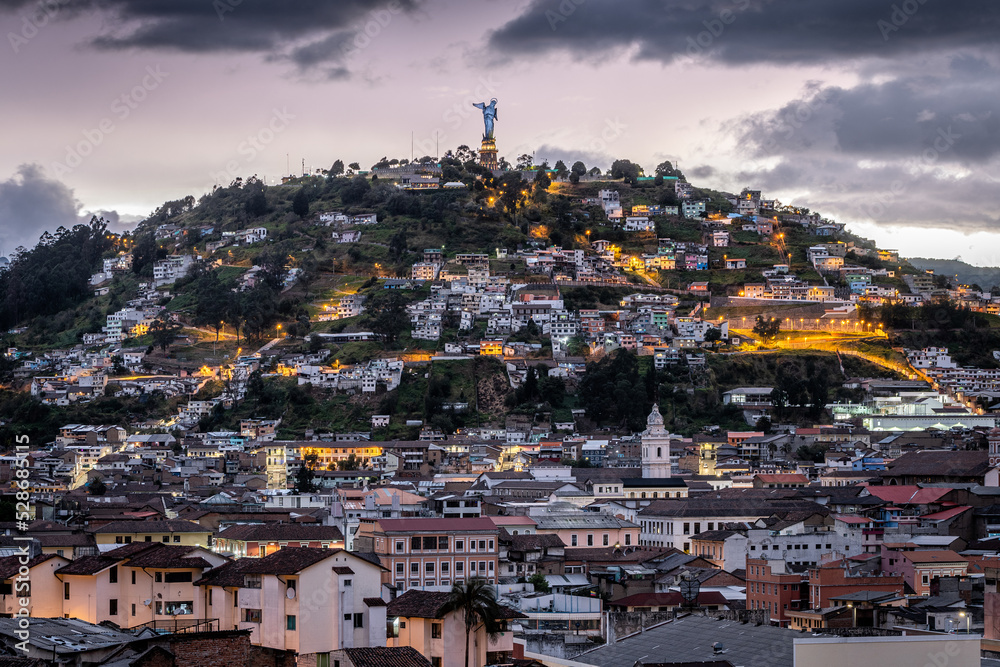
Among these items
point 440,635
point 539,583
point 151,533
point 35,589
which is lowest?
point 539,583

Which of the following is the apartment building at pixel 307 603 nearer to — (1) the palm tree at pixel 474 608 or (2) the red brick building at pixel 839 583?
(1) the palm tree at pixel 474 608

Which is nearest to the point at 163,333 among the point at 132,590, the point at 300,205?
the point at 300,205

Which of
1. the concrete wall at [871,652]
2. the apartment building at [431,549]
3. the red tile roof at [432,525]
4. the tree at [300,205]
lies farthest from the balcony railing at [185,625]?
the tree at [300,205]

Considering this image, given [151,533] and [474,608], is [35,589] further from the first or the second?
[151,533]

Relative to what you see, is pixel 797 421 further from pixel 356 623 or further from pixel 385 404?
pixel 356 623

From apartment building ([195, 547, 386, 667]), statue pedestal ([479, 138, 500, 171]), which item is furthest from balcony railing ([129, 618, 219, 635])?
statue pedestal ([479, 138, 500, 171])

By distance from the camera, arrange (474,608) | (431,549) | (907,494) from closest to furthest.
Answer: (474,608) → (431,549) → (907,494)

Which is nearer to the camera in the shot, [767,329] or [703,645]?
[703,645]

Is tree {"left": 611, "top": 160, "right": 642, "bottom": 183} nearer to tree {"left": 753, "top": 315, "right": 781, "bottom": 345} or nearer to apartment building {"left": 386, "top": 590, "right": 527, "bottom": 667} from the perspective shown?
tree {"left": 753, "top": 315, "right": 781, "bottom": 345}
